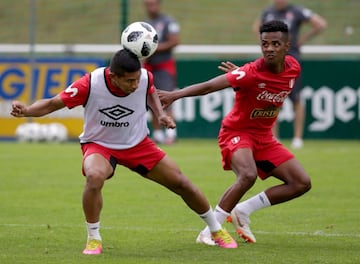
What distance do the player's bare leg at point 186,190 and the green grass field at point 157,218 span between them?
0.62 feet

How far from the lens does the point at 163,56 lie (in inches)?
761

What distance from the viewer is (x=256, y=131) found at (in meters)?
9.86

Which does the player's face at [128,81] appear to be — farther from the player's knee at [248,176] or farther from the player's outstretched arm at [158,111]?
the player's knee at [248,176]

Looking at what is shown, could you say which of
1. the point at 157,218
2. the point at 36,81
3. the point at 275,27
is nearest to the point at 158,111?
the point at 275,27

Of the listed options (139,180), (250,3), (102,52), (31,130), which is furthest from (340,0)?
(139,180)

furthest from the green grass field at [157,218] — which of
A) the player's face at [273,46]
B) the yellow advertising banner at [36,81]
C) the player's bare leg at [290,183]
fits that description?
the yellow advertising banner at [36,81]

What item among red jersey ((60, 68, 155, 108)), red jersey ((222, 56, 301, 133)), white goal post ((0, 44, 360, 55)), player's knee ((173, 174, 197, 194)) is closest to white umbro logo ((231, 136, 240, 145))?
red jersey ((222, 56, 301, 133))

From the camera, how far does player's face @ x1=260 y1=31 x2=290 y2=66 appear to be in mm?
9555

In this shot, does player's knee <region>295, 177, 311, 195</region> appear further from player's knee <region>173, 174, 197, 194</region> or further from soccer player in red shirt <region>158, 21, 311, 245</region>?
player's knee <region>173, 174, 197, 194</region>

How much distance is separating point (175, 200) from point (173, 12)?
43.9 ft

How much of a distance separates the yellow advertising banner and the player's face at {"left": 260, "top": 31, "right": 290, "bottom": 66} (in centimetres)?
1045

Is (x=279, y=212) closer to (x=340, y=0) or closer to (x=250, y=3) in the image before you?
(x=340, y=0)

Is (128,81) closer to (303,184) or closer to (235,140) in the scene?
(235,140)

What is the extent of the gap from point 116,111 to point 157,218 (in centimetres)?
242
